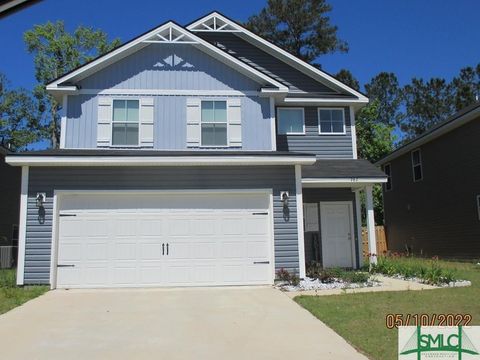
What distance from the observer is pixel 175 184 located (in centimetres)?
1251

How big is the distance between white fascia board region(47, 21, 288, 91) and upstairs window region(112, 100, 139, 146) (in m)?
1.16

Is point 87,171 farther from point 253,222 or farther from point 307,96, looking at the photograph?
point 307,96

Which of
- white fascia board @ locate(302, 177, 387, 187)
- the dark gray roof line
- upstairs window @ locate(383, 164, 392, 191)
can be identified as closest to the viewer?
white fascia board @ locate(302, 177, 387, 187)

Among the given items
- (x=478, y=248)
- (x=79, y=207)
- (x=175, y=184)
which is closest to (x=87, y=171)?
(x=79, y=207)

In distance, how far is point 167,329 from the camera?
25.0 feet

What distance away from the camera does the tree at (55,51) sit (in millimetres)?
36688

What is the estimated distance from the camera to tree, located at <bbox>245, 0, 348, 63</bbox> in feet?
117

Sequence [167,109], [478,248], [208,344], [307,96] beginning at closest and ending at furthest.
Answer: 1. [208,344]
2. [167,109]
3. [307,96]
4. [478,248]

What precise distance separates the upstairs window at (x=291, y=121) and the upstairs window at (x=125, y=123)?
16.3 feet

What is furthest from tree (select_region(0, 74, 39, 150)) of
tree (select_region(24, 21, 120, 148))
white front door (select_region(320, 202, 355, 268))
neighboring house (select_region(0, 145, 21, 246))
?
white front door (select_region(320, 202, 355, 268))

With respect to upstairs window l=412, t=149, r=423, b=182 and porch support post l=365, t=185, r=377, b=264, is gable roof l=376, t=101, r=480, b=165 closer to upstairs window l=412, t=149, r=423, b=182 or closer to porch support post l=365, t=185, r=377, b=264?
upstairs window l=412, t=149, r=423, b=182

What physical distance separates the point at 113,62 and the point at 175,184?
4.17 meters

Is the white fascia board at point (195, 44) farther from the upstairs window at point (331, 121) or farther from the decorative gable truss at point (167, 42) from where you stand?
the upstairs window at point (331, 121)

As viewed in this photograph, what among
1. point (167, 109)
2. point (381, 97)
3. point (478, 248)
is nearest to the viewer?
point (167, 109)
